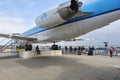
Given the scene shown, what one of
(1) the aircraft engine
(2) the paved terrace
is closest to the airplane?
(1) the aircraft engine

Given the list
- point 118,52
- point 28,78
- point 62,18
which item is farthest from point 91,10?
point 118,52

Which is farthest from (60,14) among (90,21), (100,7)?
(100,7)

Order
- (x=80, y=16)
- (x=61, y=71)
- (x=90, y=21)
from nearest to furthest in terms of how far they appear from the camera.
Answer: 1. (x=61, y=71)
2. (x=90, y=21)
3. (x=80, y=16)

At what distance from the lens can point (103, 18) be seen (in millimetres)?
9719

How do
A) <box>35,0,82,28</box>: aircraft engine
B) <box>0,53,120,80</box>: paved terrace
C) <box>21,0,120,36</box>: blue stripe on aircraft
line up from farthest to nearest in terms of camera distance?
1. <box>35,0,82,28</box>: aircraft engine
2. <box>21,0,120,36</box>: blue stripe on aircraft
3. <box>0,53,120,80</box>: paved terrace

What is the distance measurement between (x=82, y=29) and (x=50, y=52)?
911 cm

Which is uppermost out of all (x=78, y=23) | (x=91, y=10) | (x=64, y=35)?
(x=91, y=10)

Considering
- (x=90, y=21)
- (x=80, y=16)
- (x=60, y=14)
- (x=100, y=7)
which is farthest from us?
(x=80, y=16)

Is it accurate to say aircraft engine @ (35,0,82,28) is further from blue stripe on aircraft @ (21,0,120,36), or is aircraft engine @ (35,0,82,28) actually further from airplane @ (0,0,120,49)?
blue stripe on aircraft @ (21,0,120,36)

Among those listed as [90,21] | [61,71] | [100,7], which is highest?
[100,7]

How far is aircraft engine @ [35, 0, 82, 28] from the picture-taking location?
9.42 metres

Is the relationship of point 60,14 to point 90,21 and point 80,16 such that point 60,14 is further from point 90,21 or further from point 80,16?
point 90,21

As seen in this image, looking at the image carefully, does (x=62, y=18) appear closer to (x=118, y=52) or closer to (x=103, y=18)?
(x=103, y=18)

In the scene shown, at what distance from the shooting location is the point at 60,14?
10094mm
